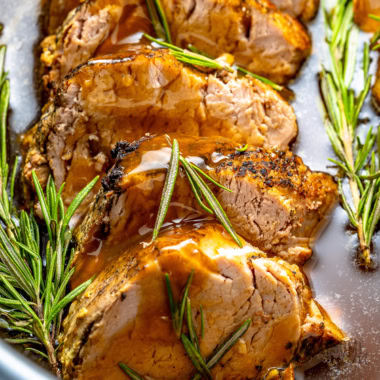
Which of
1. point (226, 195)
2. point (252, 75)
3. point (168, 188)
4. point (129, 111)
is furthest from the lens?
point (252, 75)

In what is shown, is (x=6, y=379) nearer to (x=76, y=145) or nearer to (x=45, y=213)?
(x=45, y=213)

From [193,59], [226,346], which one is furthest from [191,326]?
[193,59]

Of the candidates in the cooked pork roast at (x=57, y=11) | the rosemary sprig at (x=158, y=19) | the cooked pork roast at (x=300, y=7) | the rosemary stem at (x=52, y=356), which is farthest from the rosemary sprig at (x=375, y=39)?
the rosemary stem at (x=52, y=356)

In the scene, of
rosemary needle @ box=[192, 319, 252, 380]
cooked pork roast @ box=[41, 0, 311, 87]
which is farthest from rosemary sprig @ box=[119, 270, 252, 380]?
cooked pork roast @ box=[41, 0, 311, 87]

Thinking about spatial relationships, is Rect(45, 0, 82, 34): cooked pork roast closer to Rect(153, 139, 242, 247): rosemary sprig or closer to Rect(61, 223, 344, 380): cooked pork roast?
Rect(153, 139, 242, 247): rosemary sprig

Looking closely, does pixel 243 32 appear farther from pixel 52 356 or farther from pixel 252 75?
pixel 52 356

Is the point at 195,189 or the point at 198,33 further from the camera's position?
the point at 198,33
